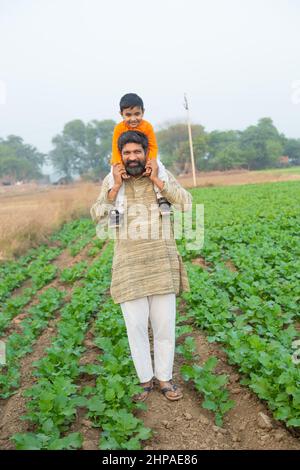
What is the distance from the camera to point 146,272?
11.3 feet

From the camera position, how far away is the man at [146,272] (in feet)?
11.2

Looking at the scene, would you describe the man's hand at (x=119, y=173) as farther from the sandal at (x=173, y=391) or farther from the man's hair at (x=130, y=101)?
the sandal at (x=173, y=391)

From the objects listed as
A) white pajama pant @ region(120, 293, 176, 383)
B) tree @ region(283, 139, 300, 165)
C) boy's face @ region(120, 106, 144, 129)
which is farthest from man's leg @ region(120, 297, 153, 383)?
tree @ region(283, 139, 300, 165)

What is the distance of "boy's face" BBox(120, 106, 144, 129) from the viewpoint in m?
3.35

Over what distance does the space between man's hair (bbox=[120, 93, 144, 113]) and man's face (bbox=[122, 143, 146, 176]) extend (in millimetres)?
289

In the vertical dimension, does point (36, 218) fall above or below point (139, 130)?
below

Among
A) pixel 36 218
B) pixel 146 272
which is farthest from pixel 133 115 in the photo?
pixel 36 218

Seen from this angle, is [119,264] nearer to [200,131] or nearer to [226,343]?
[226,343]

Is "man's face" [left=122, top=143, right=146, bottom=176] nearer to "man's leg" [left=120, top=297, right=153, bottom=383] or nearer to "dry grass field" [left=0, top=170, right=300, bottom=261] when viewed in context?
"man's leg" [left=120, top=297, right=153, bottom=383]

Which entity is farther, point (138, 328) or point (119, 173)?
point (138, 328)

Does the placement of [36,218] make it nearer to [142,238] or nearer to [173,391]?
[142,238]

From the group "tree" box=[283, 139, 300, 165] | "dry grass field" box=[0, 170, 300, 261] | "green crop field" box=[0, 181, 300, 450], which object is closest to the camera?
"green crop field" box=[0, 181, 300, 450]

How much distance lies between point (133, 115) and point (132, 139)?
0.71 ft

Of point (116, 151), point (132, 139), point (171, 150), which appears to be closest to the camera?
point (132, 139)
